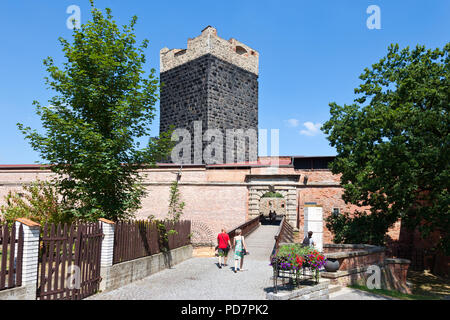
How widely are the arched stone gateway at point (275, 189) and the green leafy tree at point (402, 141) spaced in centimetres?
490

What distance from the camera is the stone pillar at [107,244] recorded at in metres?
9.99

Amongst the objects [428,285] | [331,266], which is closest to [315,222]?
[331,266]

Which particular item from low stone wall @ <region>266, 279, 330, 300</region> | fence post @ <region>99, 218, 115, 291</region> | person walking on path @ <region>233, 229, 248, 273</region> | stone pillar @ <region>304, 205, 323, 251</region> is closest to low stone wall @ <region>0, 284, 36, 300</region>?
fence post @ <region>99, 218, 115, 291</region>

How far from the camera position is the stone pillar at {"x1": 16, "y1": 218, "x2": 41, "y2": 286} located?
704 cm

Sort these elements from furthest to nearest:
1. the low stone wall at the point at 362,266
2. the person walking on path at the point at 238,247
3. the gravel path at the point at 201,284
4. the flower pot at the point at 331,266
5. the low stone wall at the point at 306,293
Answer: the person walking on path at the point at 238,247, the low stone wall at the point at 362,266, the flower pot at the point at 331,266, the gravel path at the point at 201,284, the low stone wall at the point at 306,293

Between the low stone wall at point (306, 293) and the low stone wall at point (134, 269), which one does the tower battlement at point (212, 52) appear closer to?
the low stone wall at point (134, 269)

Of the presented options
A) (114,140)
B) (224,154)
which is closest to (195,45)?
(224,154)

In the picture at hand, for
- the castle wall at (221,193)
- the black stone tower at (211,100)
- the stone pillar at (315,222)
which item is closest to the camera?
the stone pillar at (315,222)

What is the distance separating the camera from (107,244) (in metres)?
10.0

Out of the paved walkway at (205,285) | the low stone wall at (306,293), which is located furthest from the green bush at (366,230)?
the low stone wall at (306,293)

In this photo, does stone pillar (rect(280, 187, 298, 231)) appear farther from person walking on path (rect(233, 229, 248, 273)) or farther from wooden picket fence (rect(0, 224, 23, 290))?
wooden picket fence (rect(0, 224, 23, 290))

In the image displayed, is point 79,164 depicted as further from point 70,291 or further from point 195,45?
point 195,45

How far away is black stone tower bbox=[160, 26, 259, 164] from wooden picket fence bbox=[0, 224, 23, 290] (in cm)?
2051
